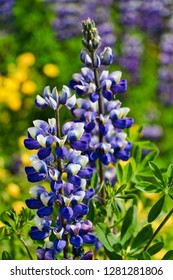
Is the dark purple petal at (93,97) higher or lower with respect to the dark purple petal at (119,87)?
lower

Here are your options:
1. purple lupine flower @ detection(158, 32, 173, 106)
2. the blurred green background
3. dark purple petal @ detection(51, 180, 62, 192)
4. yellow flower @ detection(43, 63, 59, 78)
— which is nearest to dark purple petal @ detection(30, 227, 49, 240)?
dark purple petal @ detection(51, 180, 62, 192)

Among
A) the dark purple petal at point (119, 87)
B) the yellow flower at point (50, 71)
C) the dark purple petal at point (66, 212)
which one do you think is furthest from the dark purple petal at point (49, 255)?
the yellow flower at point (50, 71)

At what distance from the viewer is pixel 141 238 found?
178cm

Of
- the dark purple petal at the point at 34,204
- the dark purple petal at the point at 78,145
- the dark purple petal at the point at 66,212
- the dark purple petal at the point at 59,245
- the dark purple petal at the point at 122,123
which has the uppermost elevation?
the dark purple petal at the point at 122,123

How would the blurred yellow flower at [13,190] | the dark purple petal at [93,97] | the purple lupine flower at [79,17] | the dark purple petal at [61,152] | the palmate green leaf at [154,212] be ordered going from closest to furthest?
1. the dark purple petal at [61,152]
2. the palmate green leaf at [154,212]
3. the dark purple petal at [93,97]
4. the blurred yellow flower at [13,190]
5. the purple lupine flower at [79,17]

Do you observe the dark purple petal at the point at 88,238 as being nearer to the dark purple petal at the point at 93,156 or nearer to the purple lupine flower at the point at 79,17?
the dark purple petal at the point at 93,156

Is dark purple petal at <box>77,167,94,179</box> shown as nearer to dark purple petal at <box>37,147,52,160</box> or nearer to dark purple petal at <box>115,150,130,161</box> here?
dark purple petal at <box>37,147,52,160</box>

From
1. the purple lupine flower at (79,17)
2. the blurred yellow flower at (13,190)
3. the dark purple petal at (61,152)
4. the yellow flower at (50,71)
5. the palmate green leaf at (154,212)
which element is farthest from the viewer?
the purple lupine flower at (79,17)

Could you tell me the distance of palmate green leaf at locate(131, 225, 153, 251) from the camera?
5.79ft

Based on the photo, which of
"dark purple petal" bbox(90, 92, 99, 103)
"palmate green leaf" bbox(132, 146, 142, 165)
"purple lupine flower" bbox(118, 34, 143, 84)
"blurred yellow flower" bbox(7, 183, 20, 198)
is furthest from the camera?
"purple lupine flower" bbox(118, 34, 143, 84)

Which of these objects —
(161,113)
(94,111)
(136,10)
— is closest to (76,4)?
(136,10)

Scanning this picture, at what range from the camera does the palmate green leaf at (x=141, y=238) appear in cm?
176

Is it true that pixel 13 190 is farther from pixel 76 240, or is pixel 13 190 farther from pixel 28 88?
pixel 76 240
